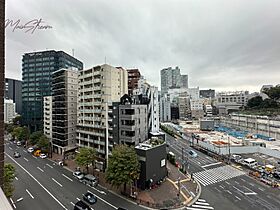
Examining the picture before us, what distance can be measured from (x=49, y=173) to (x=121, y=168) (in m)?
19.3

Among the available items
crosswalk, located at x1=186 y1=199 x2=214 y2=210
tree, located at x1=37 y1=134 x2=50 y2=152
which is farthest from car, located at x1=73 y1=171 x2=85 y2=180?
tree, located at x1=37 y1=134 x2=50 y2=152

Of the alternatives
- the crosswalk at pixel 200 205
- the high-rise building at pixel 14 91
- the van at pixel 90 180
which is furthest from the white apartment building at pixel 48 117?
the high-rise building at pixel 14 91

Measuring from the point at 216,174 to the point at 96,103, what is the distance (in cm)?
2763

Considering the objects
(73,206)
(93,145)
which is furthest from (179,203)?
(93,145)

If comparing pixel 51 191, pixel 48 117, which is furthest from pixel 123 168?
pixel 48 117

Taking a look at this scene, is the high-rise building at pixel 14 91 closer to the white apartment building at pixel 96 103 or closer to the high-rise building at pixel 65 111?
the high-rise building at pixel 65 111

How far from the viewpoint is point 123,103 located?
130 feet

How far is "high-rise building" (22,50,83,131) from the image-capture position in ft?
295

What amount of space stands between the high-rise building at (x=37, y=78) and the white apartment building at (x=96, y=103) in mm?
42486

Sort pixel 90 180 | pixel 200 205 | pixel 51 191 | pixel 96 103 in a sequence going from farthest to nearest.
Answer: pixel 96 103 < pixel 90 180 < pixel 51 191 < pixel 200 205

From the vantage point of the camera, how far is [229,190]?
32.6 metres

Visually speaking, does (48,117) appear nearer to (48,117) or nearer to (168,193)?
(48,117)

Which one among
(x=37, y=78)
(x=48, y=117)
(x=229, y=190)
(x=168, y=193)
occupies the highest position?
(x=37, y=78)

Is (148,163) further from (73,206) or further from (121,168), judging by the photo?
(73,206)
